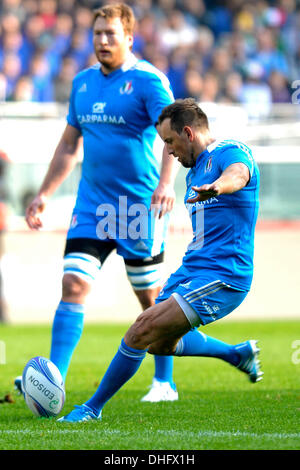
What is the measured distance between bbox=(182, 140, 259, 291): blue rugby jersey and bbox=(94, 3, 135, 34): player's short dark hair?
5.40ft

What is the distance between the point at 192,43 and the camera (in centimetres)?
1770

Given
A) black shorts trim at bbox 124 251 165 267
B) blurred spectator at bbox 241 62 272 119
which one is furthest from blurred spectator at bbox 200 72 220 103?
black shorts trim at bbox 124 251 165 267

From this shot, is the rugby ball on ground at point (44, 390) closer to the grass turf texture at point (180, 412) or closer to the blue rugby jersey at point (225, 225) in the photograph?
the grass turf texture at point (180, 412)

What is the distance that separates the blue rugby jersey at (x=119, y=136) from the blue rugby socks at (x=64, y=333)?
77cm

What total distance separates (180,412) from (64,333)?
93cm

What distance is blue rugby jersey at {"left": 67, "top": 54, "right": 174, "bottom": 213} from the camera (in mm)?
6336

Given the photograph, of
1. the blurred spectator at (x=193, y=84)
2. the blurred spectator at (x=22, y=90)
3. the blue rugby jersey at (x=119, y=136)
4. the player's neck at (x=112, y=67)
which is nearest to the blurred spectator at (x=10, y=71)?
the blurred spectator at (x=22, y=90)

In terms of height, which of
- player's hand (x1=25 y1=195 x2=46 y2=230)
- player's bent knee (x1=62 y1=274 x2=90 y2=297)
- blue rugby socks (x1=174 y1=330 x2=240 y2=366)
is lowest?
blue rugby socks (x1=174 y1=330 x2=240 y2=366)

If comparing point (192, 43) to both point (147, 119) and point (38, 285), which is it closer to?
point (38, 285)

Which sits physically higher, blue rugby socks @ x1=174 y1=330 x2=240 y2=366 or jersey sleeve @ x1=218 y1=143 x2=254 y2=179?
jersey sleeve @ x1=218 y1=143 x2=254 y2=179

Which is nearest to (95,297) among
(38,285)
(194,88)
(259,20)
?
(38,285)

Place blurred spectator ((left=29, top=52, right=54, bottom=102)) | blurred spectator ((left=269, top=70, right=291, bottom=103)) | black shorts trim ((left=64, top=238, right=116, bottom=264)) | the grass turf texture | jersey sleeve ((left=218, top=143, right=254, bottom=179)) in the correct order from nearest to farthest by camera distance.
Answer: the grass turf texture, jersey sleeve ((left=218, top=143, right=254, bottom=179)), black shorts trim ((left=64, top=238, right=116, bottom=264)), blurred spectator ((left=29, top=52, right=54, bottom=102)), blurred spectator ((left=269, top=70, right=291, bottom=103))

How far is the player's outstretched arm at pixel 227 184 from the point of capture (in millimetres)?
4508

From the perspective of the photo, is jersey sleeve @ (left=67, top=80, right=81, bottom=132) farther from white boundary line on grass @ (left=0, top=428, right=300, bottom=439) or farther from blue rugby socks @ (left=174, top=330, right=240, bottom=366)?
white boundary line on grass @ (left=0, top=428, right=300, bottom=439)
